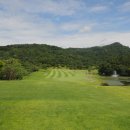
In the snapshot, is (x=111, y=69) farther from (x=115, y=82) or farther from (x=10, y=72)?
(x=10, y=72)

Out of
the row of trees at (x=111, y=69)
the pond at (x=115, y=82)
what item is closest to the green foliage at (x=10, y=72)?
the pond at (x=115, y=82)

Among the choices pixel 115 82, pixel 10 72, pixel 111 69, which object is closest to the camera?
pixel 10 72

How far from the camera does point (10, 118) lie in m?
17.6

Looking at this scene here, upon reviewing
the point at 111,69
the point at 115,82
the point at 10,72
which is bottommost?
the point at 115,82

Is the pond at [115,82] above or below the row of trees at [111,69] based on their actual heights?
below

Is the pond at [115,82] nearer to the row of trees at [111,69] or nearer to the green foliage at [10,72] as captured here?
the green foliage at [10,72]

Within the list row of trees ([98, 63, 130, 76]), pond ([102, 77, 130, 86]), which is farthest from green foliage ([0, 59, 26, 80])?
row of trees ([98, 63, 130, 76])

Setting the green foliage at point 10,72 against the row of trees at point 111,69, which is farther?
the row of trees at point 111,69

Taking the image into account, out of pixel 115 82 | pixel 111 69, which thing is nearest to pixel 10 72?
pixel 115 82

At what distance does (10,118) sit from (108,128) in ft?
22.1

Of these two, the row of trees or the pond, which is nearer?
the pond

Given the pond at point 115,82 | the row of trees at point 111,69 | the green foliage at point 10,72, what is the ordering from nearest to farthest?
1. the pond at point 115,82
2. the green foliage at point 10,72
3. the row of trees at point 111,69

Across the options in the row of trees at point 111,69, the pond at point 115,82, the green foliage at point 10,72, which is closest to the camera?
the pond at point 115,82

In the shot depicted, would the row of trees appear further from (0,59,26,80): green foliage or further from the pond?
(0,59,26,80): green foliage
